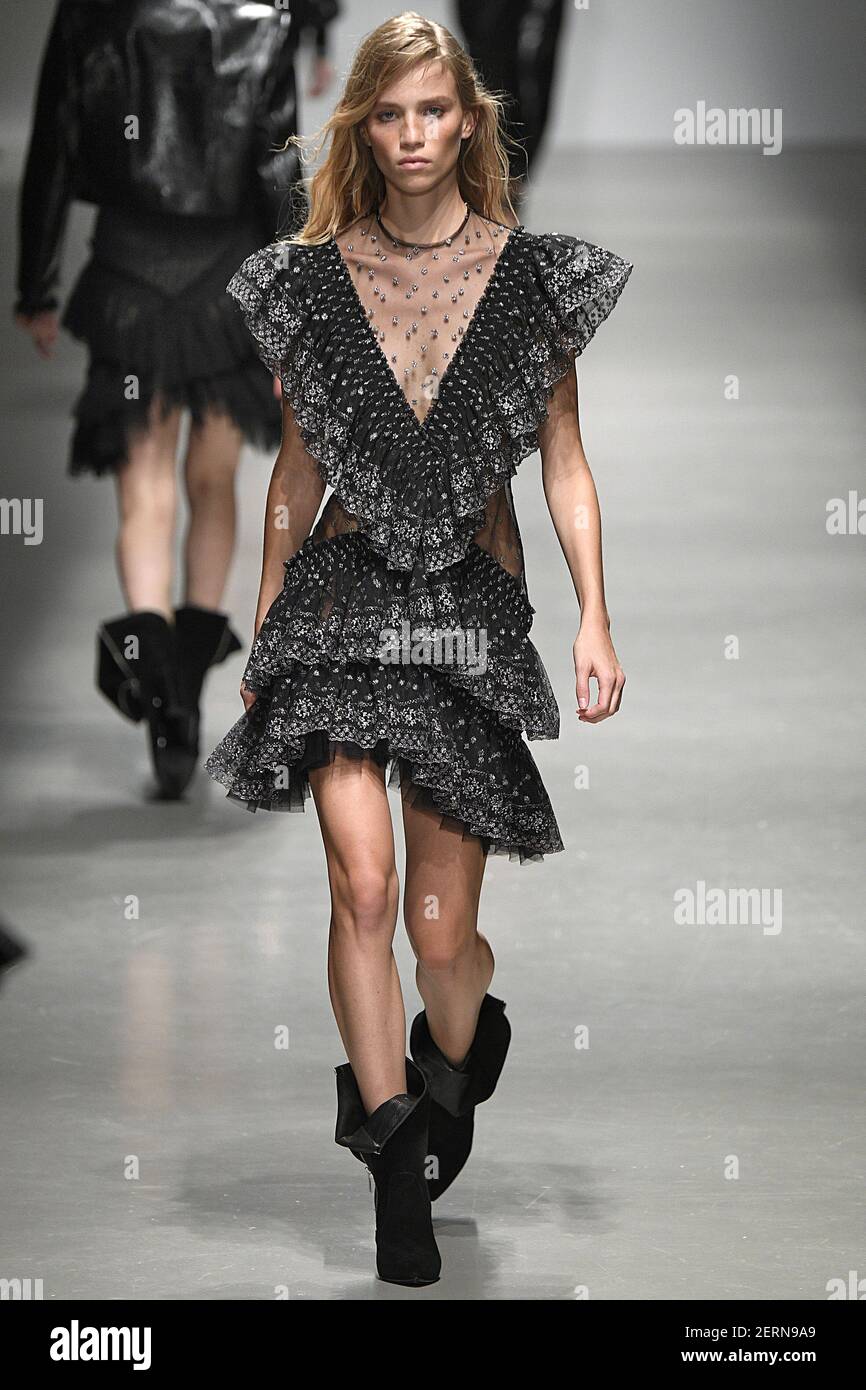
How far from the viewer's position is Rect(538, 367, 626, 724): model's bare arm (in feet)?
11.7

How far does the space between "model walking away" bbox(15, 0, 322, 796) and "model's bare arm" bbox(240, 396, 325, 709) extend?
2.89m

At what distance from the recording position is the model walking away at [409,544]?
3.55m

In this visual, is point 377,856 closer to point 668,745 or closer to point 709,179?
point 668,745

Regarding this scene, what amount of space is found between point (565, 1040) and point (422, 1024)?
31.1 inches

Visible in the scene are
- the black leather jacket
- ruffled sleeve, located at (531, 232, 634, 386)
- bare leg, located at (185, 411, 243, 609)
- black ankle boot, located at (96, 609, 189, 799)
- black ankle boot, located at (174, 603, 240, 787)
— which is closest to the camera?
ruffled sleeve, located at (531, 232, 634, 386)

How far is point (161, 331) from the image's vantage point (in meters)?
6.74

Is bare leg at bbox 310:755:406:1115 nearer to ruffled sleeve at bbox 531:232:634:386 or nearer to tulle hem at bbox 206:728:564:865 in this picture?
tulle hem at bbox 206:728:564:865

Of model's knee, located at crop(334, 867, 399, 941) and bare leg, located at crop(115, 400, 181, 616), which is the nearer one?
model's knee, located at crop(334, 867, 399, 941)

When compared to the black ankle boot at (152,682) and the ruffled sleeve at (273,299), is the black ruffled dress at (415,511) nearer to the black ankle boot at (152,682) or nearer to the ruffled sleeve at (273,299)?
the ruffled sleeve at (273,299)

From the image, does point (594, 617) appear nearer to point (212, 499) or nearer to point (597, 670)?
point (597, 670)

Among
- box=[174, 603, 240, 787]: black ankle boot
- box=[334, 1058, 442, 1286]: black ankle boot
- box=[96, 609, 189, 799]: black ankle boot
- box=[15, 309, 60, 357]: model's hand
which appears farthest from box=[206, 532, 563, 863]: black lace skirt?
box=[15, 309, 60, 357]: model's hand

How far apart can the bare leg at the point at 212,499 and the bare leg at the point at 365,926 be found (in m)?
3.31

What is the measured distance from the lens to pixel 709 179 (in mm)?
12984

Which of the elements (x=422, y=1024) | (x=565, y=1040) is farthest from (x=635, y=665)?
(x=422, y=1024)
